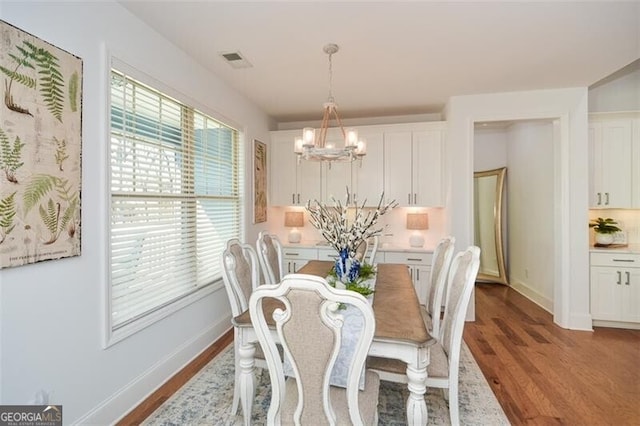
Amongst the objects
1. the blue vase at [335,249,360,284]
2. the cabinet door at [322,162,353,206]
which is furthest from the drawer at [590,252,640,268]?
the blue vase at [335,249,360,284]

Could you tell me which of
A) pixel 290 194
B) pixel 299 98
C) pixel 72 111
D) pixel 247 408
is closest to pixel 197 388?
pixel 247 408

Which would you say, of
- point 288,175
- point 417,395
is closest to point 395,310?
point 417,395

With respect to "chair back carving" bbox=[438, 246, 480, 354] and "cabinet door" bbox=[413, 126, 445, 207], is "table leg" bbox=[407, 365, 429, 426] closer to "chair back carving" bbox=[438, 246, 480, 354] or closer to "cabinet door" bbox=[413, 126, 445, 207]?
"chair back carving" bbox=[438, 246, 480, 354]

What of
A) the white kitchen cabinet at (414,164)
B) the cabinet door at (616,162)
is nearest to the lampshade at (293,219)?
the white kitchen cabinet at (414,164)

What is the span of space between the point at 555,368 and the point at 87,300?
3781 millimetres

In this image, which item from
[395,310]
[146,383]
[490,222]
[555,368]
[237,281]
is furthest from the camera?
[490,222]

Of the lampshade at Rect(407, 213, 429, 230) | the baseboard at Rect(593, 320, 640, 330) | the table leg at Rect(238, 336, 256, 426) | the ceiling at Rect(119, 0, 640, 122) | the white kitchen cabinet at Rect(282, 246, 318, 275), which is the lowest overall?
the baseboard at Rect(593, 320, 640, 330)

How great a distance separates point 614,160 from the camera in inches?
146

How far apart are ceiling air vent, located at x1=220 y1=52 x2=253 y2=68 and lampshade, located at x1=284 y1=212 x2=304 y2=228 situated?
248 centimetres

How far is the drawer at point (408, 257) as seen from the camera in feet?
13.9

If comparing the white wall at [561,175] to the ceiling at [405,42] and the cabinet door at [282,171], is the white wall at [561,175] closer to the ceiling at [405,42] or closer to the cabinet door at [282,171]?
the ceiling at [405,42]

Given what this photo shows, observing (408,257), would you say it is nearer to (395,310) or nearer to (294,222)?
(294,222)

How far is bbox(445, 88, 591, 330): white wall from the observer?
3.59m

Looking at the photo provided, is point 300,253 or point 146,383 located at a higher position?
point 300,253
